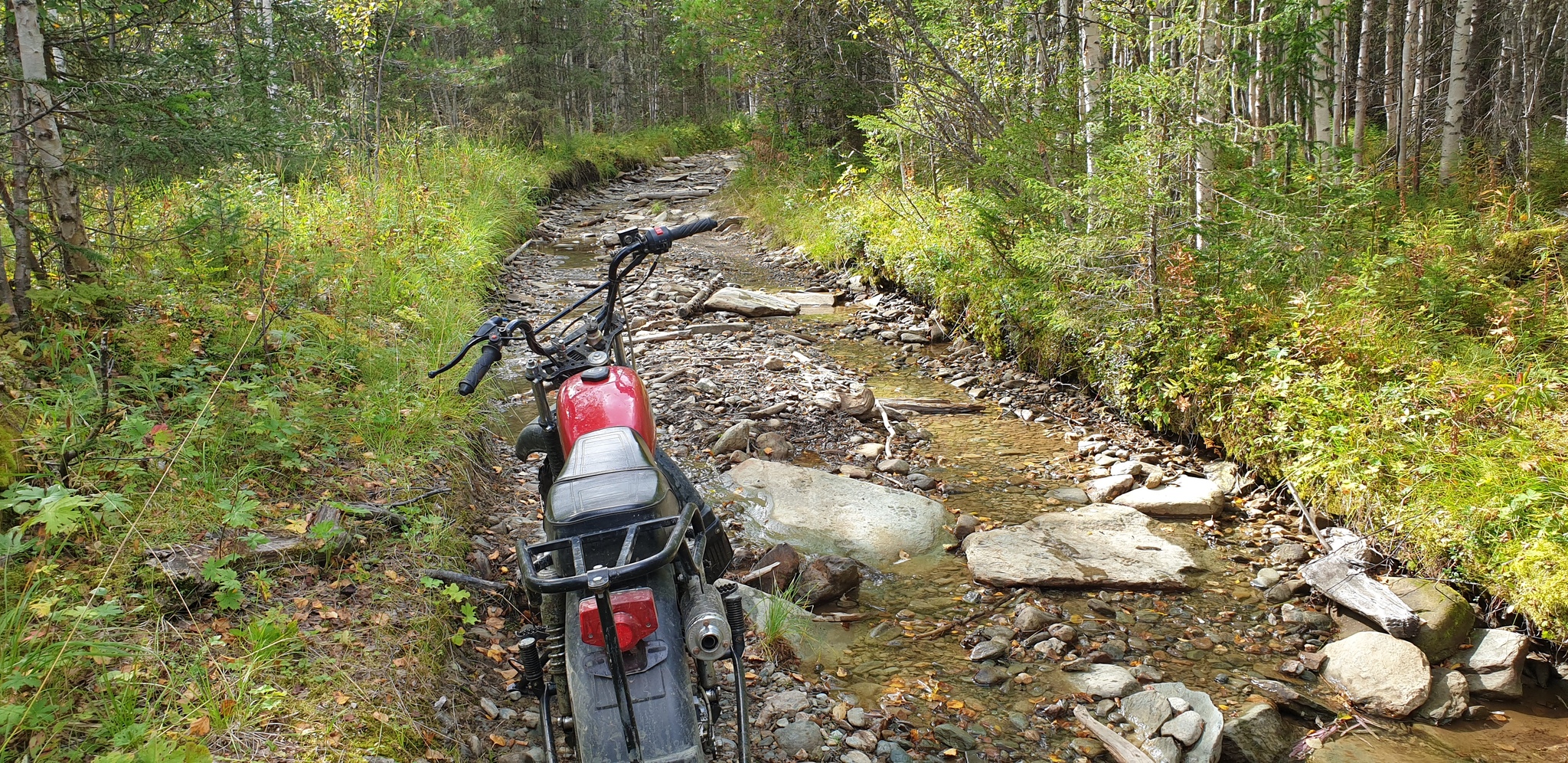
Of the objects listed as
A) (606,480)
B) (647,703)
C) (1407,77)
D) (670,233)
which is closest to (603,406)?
(606,480)

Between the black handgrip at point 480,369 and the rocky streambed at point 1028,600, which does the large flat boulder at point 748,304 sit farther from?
the black handgrip at point 480,369

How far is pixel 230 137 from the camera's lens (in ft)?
15.0

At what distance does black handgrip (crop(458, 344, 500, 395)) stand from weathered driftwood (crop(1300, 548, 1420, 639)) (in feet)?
13.6

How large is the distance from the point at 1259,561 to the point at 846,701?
2748 millimetres

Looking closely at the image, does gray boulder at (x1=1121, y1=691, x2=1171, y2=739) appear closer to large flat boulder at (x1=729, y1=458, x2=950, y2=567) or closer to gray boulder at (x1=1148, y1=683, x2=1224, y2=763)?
gray boulder at (x1=1148, y1=683, x2=1224, y2=763)

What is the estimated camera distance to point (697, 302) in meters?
10.1

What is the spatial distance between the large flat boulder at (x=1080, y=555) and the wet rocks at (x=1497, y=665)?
121 cm

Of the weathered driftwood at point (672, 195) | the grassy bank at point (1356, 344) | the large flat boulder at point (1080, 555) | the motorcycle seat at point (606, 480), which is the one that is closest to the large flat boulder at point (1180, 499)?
the large flat boulder at point (1080, 555)

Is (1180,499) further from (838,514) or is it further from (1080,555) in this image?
(838,514)

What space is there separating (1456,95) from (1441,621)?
7.36 metres

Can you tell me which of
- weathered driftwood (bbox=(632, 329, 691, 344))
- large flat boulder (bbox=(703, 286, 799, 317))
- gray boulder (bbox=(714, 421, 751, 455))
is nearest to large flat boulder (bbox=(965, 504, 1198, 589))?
gray boulder (bbox=(714, 421, 751, 455))

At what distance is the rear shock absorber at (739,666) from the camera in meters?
2.34

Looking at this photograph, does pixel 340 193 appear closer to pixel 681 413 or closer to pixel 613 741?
pixel 681 413

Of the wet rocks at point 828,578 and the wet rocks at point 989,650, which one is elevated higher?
the wet rocks at point 828,578
